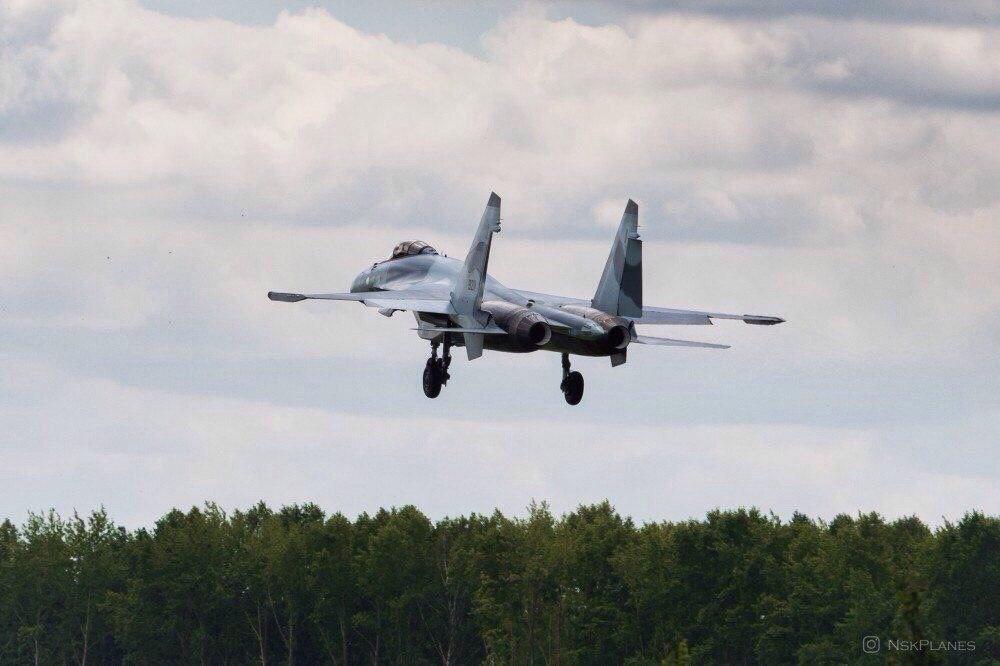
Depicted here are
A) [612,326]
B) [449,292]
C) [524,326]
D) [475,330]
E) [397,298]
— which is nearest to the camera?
[475,330]

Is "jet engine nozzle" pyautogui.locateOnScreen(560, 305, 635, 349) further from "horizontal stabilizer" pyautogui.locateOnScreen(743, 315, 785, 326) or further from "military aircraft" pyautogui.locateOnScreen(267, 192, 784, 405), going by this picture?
"horizontal stabilizer" pyautogui.locateOnScreen(743, 315, 785, 326)

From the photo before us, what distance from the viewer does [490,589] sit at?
495 feet

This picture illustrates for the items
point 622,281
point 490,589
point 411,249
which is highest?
point 411,249

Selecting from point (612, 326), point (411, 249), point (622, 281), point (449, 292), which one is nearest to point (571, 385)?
point (612, 326)

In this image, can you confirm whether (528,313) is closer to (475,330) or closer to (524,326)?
(524,326)

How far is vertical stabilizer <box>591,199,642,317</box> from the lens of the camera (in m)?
68.8

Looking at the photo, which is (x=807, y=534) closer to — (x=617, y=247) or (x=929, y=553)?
(x=929, y=553)

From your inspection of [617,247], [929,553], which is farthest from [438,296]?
[929,553]

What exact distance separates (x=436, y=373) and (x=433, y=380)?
0.91ft

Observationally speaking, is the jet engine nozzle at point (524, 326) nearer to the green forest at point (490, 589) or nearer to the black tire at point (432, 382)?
the black tire at point (432, 382)

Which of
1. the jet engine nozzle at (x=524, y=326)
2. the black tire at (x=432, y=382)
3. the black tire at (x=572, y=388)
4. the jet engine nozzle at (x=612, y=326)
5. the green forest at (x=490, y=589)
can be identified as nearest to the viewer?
the jet engine nozzle at (x=524, y=326)

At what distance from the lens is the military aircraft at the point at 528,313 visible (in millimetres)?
65625

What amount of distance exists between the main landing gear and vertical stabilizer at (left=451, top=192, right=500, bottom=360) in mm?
1757

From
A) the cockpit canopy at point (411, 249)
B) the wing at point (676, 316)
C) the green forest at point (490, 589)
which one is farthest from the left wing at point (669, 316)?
the green forest at point (490, 589)
